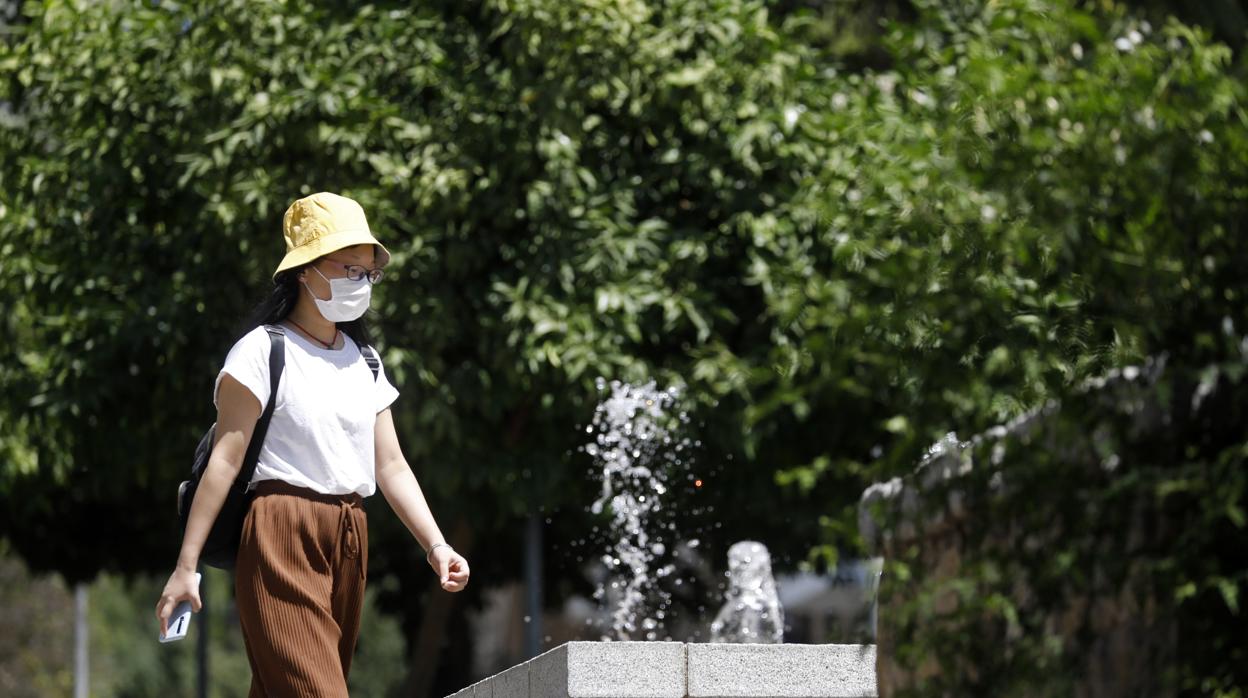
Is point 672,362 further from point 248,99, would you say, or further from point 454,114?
point 248,99

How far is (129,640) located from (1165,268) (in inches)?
2481

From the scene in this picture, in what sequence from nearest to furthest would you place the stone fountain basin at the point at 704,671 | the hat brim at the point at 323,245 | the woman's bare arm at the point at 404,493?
the hat brim at the point at 323,245 < the woman's bare arm at the point at 404,493 < the stone fountain basin at the point at 704,671

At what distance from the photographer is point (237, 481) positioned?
471 cm

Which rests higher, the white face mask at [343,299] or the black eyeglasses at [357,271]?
the black eyeglasses at [357,271]

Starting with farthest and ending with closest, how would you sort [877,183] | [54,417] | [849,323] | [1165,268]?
[54,417], [877,183], [849,323], [1165,268]

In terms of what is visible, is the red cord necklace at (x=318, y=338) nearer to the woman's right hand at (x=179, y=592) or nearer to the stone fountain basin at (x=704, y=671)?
the woman's right hand at (x=179, y=592)

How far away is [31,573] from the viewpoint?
1677 centimetres

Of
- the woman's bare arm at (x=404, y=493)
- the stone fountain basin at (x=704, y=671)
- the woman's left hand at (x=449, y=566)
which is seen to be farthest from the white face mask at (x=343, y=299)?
the stone fountain basin at (x=704, y=671)

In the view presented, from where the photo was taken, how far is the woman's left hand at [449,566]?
16.1ft

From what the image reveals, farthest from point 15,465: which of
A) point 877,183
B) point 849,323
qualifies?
point 849,323

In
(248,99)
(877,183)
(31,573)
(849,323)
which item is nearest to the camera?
(849,323)

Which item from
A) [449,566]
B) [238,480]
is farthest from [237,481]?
[449,566]

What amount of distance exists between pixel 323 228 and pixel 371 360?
347mm

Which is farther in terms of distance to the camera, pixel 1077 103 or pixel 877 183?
pixel 877 183
